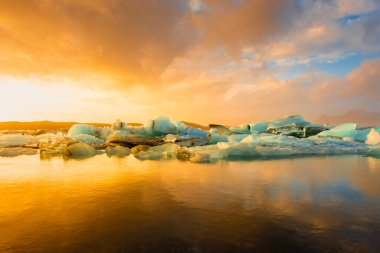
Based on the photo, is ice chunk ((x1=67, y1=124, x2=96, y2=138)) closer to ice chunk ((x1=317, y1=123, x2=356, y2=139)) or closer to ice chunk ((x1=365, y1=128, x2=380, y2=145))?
ice chunk ((x1=317, y1=123, x2=356, y2=139))

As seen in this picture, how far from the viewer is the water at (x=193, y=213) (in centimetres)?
278

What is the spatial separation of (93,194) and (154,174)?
2248 mm

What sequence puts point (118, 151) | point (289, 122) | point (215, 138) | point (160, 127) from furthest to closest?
point (289, 122)
point (160, 127)
point (215, 138)
point (118, 151)

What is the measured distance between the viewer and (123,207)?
163 inches

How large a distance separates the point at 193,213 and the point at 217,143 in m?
8.54

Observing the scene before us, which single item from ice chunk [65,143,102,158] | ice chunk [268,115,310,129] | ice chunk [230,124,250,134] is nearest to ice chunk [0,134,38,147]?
ice chunk [65,143,102,158]

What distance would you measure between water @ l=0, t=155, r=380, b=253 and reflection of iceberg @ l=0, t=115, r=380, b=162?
4.70m

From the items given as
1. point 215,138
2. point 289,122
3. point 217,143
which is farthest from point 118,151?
point 289,122

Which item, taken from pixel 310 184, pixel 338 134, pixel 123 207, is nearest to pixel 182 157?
pixel 310 184

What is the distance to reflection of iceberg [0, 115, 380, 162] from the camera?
11438mm

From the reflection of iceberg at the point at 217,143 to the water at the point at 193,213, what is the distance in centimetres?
470

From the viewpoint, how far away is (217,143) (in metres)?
12.2

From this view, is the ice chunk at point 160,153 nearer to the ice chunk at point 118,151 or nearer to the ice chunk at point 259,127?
the ice chunk at point 118,151

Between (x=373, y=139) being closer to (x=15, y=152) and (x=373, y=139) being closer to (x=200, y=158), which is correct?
(x=200, y=158)
